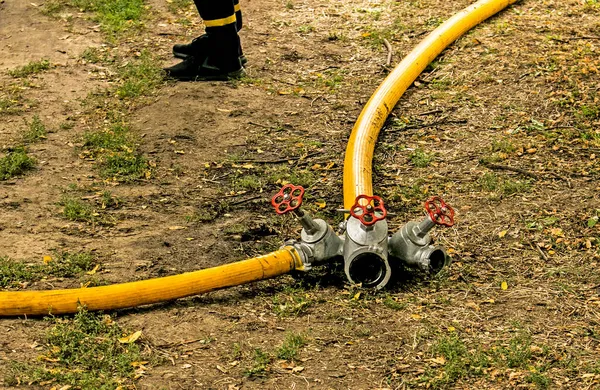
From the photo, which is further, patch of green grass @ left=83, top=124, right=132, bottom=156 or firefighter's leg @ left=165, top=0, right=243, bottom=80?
firefighter's leg @ left=165, top=0, right=243, bottom=80

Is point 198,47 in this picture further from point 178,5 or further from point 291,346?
point 291,346

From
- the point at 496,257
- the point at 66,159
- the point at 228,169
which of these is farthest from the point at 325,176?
the point at 66,159

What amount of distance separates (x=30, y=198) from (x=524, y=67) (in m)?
3.68

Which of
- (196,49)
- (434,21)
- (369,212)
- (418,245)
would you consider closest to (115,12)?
(196,49)

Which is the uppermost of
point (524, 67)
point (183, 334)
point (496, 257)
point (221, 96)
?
point (524, 67)

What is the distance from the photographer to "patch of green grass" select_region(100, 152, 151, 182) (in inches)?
208

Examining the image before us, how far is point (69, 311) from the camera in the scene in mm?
3848

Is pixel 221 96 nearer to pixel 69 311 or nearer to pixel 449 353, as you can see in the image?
pixel 69 311

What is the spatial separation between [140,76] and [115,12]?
149cm

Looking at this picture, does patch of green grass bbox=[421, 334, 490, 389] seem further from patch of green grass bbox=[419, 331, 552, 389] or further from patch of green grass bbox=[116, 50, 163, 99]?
patch of green grass bbox=[116, 50, 163, 99]

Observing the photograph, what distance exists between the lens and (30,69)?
6773 millimetres

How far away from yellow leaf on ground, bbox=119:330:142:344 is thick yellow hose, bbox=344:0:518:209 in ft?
4.40

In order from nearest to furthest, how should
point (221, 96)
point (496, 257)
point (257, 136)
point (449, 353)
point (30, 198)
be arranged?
1. point (449, 353)
2. point (496, 257)
3. point (30, 198)
4. point (257, 136)
5. point (221, 96)

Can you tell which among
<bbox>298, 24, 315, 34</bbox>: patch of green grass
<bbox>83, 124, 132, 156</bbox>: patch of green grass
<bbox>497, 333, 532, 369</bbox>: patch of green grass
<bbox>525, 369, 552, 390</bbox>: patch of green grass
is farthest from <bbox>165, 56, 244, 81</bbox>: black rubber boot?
<bbox>525, 369, 552, 390</bbox>: patch of green grass
